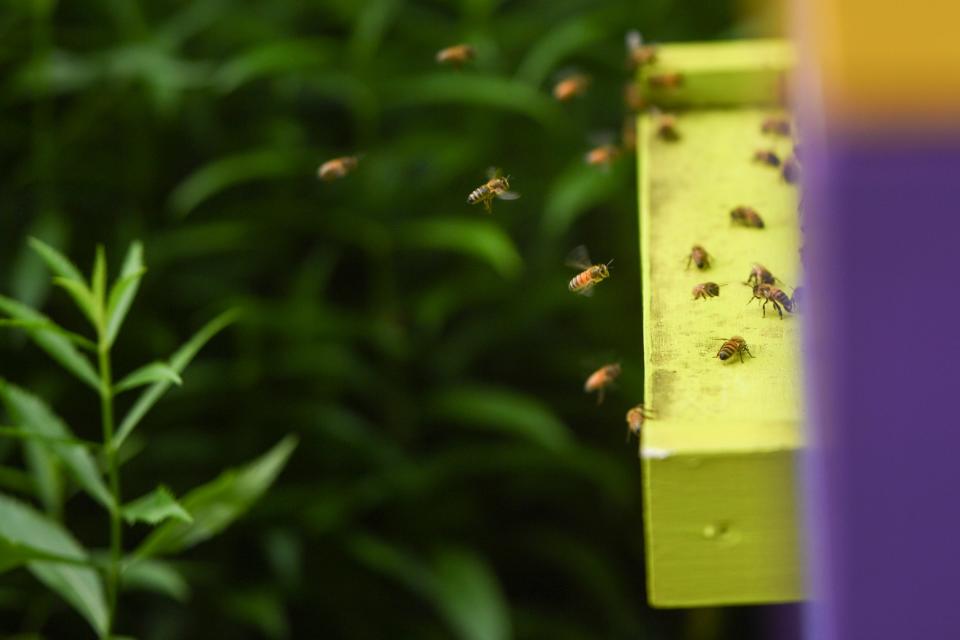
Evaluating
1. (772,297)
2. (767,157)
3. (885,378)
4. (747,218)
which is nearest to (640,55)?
(767,157)

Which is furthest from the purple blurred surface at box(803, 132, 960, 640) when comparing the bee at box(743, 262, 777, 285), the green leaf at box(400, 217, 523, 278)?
the green leaf at box(400, 217, 523, 278)

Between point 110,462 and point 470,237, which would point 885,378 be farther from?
point 470,237

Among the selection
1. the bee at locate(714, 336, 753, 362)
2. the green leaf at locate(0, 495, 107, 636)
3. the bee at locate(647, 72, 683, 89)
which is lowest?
the green leaf at locate(0, 495, 107, 636)

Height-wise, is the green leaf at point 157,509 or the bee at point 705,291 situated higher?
the bee at point 705,291

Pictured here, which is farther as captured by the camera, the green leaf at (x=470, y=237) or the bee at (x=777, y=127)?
the green leaf at (x=470, y=237)

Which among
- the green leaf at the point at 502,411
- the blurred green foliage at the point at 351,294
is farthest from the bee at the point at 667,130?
the green leaf at the point at 502,411

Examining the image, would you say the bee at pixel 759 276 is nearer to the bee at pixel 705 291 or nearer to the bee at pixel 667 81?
the bee at pixel 705 291

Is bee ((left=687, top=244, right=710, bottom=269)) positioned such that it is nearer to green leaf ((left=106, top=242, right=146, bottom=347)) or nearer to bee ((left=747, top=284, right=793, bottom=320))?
bee ((left=747, top=284, right=793, bottom=320))
